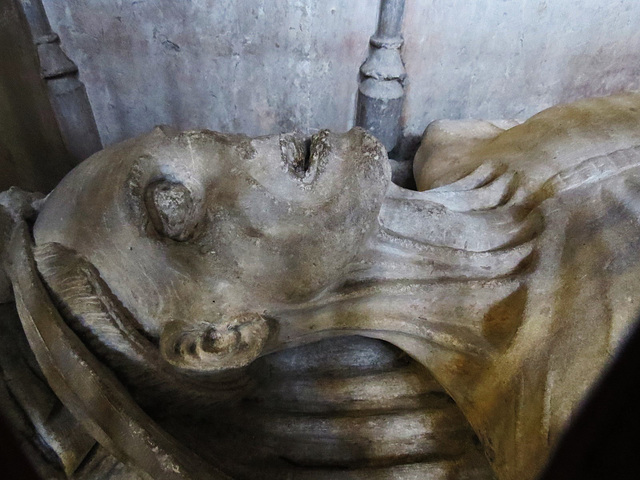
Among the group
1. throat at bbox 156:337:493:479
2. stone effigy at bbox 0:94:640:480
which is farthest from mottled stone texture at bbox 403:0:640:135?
throat at bbox 156:337:493:479

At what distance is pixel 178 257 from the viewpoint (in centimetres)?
103

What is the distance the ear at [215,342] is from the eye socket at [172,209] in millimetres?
200

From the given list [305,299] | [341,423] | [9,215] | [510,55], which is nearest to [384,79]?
[510,55]

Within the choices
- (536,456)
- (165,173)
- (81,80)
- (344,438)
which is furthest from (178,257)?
(81,80)

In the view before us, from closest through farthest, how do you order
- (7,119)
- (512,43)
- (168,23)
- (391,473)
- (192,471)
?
(192,471) < (391,473) < (7,119) < (168,23) < (512,43)

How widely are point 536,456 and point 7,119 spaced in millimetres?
1918

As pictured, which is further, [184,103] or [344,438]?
[184,103]

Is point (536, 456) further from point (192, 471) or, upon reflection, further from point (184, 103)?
point (184, 103)

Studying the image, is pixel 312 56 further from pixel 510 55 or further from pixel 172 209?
pixel 172 209

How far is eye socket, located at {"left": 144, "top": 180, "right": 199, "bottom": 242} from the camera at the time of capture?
100cm

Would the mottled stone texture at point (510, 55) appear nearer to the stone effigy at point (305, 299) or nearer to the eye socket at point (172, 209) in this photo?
the stone effigy at point (305, 299)

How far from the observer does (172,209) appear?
1.00m

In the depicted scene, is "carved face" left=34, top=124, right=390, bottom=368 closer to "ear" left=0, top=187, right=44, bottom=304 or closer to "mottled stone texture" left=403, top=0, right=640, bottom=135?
"ear" left=0, top=187, right=44, bottom=304

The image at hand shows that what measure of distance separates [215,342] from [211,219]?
0.87 ft
